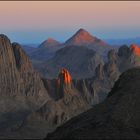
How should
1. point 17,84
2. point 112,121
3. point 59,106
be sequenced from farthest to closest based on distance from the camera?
point 17,84, point 59,106, point 112,121

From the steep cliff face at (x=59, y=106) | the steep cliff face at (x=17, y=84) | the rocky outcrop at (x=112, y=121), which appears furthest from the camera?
the steep cliff face at (x=17, y=84)

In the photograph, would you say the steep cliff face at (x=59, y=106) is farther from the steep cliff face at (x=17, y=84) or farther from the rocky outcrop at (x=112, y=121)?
the rocky outcrop at (x=112, y=121)

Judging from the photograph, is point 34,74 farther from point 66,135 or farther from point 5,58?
point 66,135

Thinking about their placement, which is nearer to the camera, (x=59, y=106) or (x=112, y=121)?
(x=112, y=121)

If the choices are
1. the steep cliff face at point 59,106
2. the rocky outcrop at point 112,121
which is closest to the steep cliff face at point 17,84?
the steep cliff face at point 59,106

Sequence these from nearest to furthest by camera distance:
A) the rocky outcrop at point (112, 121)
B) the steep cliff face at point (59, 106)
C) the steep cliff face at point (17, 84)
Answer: the rocky outcrop at point (112, 121) < the steep cliff face at point (59, 106) < the steep cliff face at point (17, 84)

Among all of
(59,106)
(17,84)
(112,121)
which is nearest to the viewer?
(112,121)

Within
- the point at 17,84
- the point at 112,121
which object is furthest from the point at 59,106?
the point at 112,121

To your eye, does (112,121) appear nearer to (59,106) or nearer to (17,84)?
(59,106)
